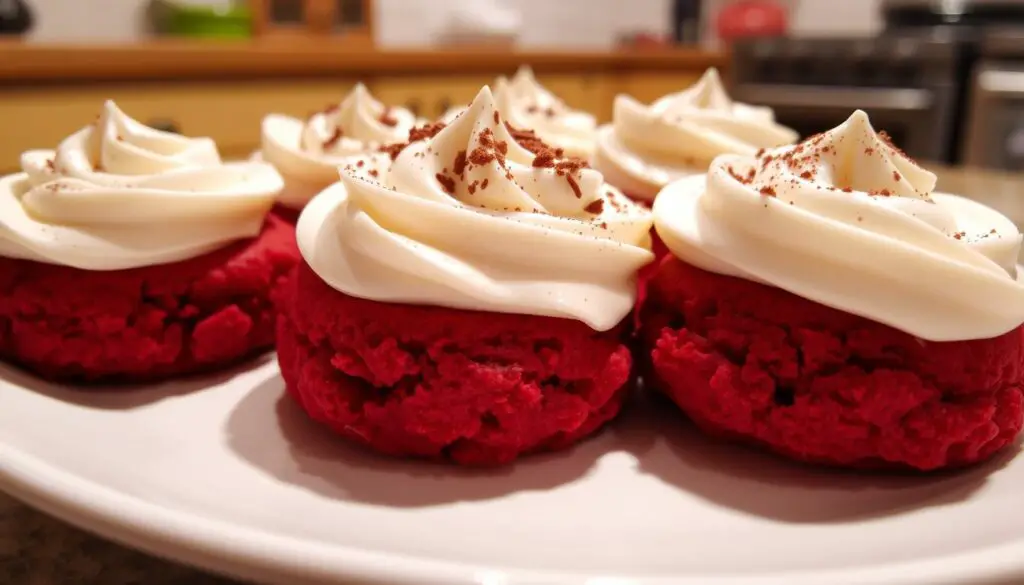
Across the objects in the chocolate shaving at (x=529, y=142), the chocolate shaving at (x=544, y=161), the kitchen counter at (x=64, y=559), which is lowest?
the kitchen counter at (x=64, y=559)

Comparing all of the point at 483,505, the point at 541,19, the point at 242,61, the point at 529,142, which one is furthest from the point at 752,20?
the point at 483,505

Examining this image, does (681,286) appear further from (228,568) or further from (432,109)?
(432,109)

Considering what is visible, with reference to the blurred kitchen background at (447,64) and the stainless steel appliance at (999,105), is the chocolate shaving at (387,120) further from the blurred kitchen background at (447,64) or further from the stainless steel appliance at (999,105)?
the stainless steel appliance at (999,105)

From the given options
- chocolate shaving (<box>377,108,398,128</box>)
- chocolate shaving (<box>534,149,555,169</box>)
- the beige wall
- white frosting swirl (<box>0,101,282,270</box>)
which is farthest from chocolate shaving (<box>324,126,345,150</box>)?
the beige wall

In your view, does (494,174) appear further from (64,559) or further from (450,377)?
(64,559)

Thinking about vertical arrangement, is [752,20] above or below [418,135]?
above

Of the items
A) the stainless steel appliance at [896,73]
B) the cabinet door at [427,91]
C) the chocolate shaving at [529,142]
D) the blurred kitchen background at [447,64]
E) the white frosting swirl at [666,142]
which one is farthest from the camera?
the stainless steel appliance at [896,73]

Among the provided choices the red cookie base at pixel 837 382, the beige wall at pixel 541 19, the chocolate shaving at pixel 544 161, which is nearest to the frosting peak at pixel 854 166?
the red cookie base at pixel 837 382
